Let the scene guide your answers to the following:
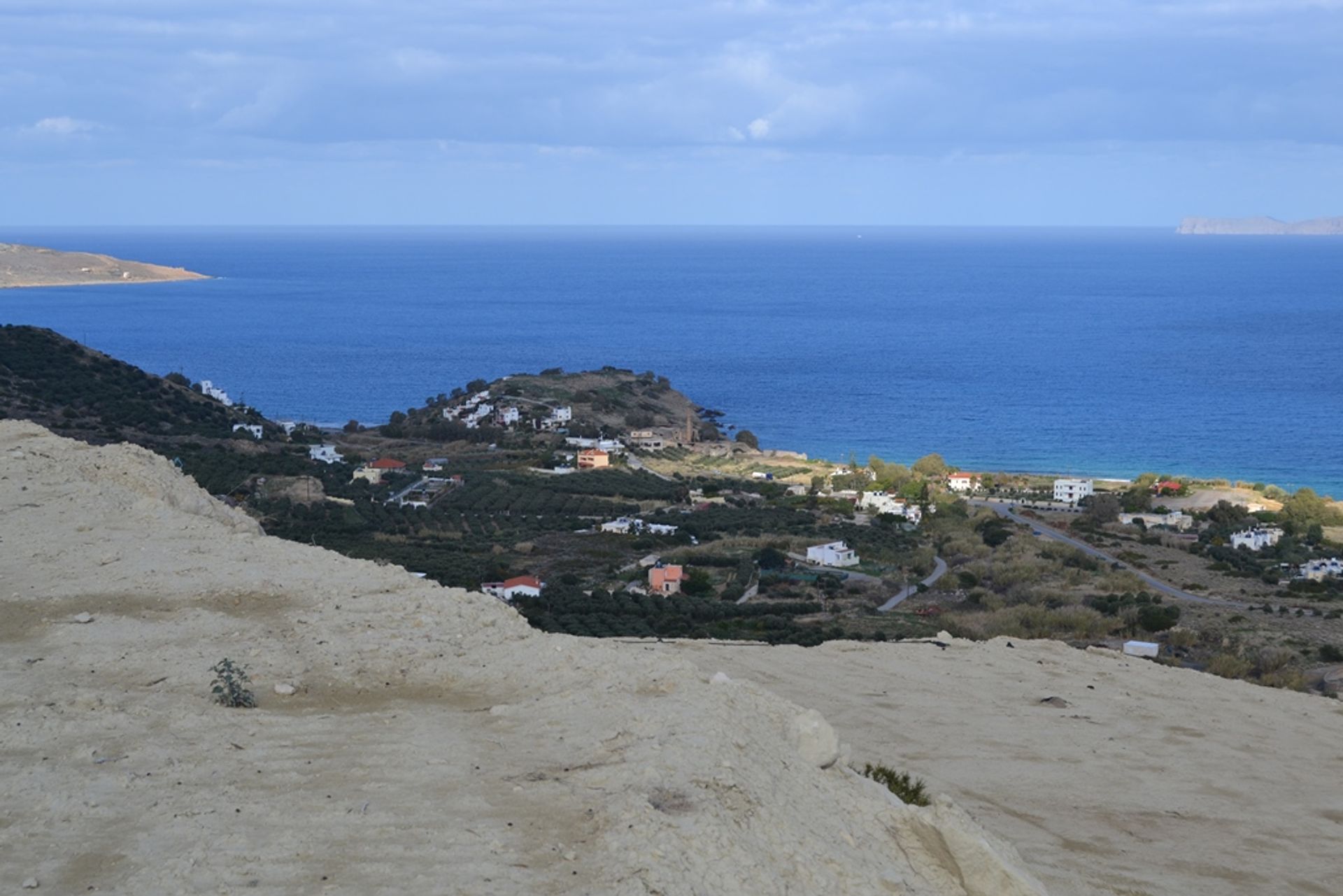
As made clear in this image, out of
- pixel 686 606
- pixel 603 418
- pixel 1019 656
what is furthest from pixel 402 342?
pixel 1019 656

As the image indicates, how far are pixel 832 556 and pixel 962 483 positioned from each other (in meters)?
21.1

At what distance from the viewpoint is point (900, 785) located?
8.58m

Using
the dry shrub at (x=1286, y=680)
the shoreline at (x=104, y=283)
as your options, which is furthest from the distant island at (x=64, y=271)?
the dry shrub at (x=1286, y=680)

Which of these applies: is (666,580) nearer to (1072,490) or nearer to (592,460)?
(592,460)

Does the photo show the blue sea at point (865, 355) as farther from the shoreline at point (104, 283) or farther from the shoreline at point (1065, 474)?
the shoreline at point (104, 283)

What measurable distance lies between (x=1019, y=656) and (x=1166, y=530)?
30180mm

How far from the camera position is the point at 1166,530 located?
43.5 metres

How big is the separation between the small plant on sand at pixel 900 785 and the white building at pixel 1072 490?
44043mm

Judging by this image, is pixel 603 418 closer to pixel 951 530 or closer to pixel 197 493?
pixel 951 530

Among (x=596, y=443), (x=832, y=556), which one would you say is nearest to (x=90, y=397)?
(x=596, y=443)

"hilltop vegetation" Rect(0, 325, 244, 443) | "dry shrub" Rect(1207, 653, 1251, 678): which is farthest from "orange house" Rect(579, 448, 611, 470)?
"dry shrub" Rect(1207, 653, 1251, 678)

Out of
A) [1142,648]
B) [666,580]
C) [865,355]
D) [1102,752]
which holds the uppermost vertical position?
[1102,752]

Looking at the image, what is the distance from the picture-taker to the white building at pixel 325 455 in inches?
2014

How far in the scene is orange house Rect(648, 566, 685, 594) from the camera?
2744 centimetres
